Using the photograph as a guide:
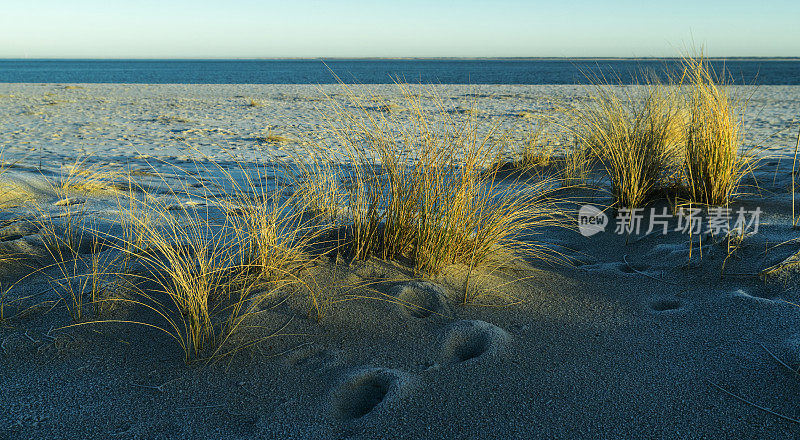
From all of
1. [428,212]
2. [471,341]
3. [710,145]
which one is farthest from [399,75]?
[471,341]

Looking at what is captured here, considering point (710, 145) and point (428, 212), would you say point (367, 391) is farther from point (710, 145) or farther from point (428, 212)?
point (710, 145)

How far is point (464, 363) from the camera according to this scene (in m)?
1.76

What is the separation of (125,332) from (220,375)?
46cm

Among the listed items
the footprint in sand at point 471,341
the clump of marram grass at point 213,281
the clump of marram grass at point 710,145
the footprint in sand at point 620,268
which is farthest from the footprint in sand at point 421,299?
the clump of marram grass at point 710,145

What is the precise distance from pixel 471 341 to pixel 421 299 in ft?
1.11

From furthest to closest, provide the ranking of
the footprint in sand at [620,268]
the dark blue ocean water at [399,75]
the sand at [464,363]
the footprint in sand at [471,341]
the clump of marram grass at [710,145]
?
the dark blue ocean water at [399,75], the clump of marram grass at [710,145], the footprint in sand at [620,268], the footprint in sand at [471,341], the sand at [464,363]

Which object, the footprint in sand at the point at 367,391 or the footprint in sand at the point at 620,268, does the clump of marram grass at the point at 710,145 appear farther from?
the footprint in sand at the point at 367,391

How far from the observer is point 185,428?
1481 millimetres

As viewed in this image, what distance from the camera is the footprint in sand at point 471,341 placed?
1.83 metres

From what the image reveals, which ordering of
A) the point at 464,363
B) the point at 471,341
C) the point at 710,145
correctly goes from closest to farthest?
the point at 464,363, the point at 471,341, the point at 710,145

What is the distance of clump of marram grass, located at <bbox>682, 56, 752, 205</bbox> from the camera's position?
9.43ft

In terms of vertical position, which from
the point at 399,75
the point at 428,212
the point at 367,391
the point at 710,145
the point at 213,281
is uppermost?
the point at 399,75

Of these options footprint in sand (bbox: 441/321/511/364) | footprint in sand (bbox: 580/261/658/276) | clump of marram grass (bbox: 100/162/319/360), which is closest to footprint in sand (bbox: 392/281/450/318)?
footprint in sand (bbox: 441/321/511/364)

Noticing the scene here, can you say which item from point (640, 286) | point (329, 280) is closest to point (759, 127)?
point (640, 286)
